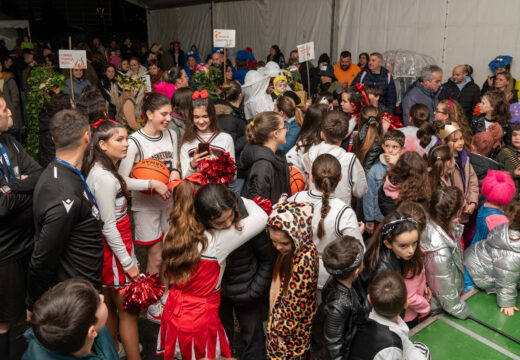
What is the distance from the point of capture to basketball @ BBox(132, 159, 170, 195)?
3.10m

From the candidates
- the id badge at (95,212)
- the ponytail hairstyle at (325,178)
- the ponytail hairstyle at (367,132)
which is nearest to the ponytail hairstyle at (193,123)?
the ponytail hairstyle at (325,178)

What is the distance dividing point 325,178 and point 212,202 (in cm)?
90

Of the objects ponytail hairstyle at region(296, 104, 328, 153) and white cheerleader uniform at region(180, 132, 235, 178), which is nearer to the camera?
white cheerleader uniform at region(180, 132, 235, 178)

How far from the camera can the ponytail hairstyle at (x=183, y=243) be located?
7.34 ft

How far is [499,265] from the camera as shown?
120 inches

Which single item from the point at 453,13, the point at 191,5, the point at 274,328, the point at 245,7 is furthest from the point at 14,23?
the point at 274,328

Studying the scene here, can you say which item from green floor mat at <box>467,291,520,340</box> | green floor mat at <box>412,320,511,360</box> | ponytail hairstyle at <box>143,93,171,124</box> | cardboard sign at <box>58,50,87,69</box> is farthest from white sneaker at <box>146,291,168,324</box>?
cardboard sign at <box>58,50,87,69</box>

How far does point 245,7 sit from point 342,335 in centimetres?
1251

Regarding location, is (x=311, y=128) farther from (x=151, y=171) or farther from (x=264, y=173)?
(x=151, y=171)

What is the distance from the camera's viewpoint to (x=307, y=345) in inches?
99.1

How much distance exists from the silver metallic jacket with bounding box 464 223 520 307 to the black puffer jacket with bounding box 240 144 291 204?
1.65 metres

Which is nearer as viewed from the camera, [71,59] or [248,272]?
[248,272]

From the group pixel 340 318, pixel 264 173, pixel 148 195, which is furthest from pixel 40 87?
pixel 340 318

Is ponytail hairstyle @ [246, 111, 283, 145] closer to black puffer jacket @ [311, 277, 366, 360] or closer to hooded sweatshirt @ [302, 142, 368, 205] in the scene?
hooded sweatshirt @ [302, 142, 368, 205]
